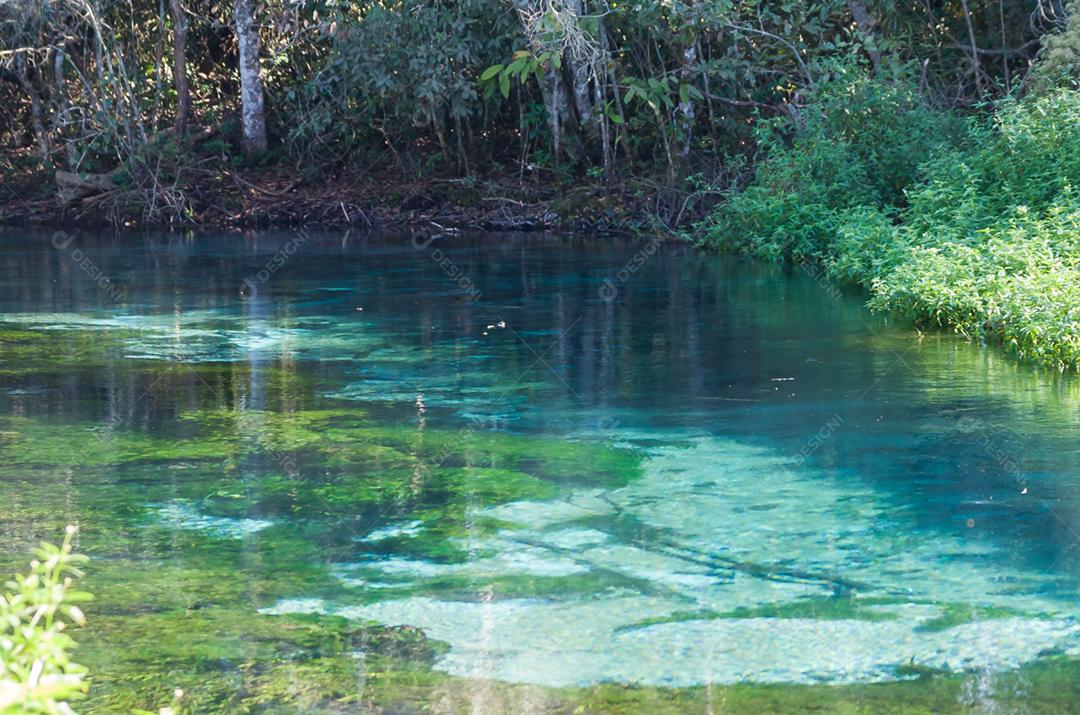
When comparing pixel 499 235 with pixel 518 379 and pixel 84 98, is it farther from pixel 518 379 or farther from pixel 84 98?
pixel 518 379

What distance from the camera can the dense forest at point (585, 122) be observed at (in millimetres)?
12086

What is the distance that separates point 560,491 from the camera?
5.53 meters

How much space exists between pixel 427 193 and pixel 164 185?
391cm

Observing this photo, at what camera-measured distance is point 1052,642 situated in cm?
393

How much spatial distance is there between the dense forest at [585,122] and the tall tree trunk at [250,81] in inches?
1.3

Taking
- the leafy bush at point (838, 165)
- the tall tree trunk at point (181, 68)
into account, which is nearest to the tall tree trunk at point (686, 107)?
the leafy bush at point (838, 165)

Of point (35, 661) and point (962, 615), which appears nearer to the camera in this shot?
point (35, 661)

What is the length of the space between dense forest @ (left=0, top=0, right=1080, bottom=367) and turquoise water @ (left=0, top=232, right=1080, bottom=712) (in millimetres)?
2489

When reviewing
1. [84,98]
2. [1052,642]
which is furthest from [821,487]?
[84,98]

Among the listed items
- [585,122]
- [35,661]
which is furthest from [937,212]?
[35,661]

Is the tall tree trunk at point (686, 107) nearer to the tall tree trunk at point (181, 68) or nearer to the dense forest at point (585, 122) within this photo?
the dense forest at point (585, 122)

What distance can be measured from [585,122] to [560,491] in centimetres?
1478

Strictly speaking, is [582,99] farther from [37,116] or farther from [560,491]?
[560,491]

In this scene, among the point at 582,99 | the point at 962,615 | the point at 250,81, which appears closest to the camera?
the point at 962,615
